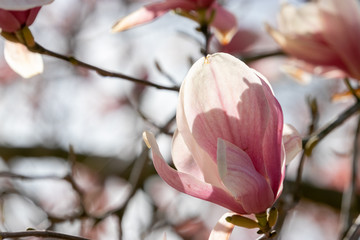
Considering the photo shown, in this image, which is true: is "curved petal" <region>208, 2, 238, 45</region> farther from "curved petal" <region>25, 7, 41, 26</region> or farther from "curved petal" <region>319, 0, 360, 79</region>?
"curved petal" <region>25, 7, 41, 26</region>

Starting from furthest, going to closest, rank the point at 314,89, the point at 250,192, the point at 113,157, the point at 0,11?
the point at 314,89 < the point at 113,157 < the point at 0,11 < the point at 250,192

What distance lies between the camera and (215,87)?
2.68ft

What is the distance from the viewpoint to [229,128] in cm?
81

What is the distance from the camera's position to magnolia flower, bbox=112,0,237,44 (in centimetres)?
116

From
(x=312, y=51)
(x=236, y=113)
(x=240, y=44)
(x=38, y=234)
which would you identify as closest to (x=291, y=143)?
(x=236, y=113)

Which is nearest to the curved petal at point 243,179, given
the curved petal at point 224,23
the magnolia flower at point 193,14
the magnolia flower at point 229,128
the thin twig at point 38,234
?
the magnolia flower at point 229,128

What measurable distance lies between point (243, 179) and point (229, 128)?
0.25ft

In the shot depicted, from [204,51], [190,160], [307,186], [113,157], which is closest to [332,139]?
[307,186]

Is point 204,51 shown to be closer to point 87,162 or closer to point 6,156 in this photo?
point 87,162

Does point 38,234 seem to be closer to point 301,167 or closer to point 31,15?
point 31,15

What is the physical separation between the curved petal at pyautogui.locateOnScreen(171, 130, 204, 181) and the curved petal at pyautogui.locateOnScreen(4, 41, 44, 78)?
1.25ft

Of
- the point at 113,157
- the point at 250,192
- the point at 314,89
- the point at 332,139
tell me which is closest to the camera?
the point at 250,192

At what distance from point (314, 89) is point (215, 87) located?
9.43 ft

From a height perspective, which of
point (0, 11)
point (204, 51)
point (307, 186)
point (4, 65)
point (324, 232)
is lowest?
point (324, 232)
